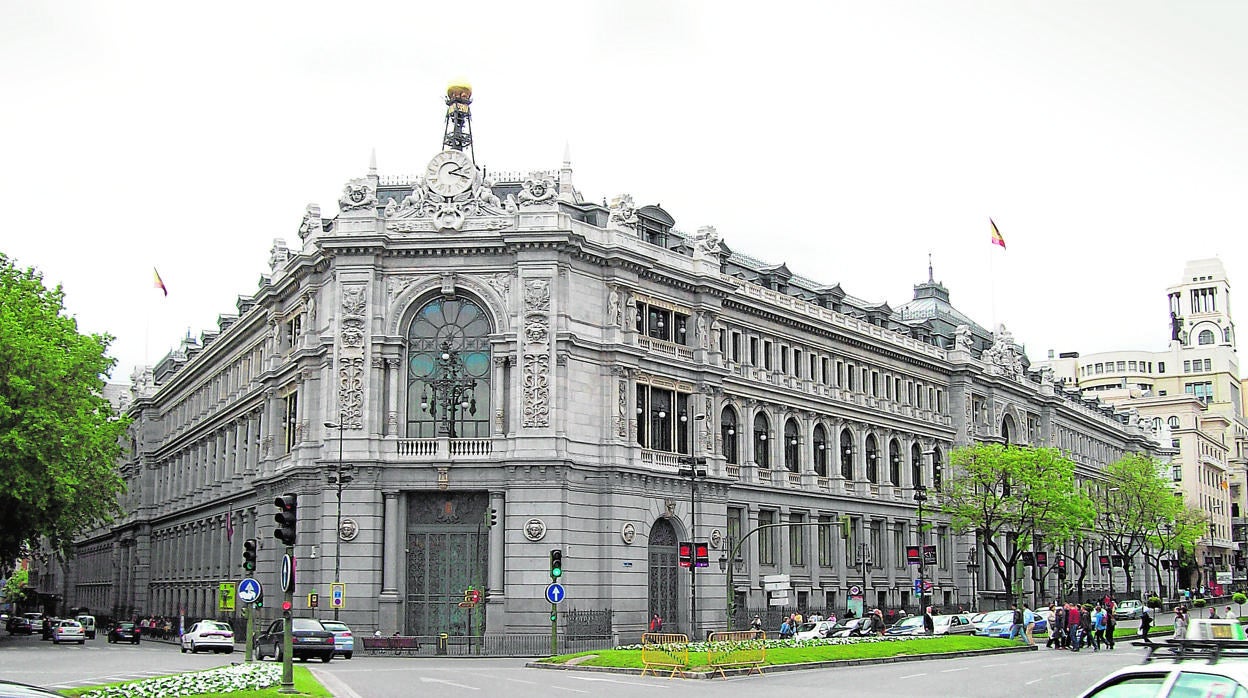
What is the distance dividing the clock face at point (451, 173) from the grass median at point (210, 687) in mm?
30670

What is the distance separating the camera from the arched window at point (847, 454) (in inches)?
3095

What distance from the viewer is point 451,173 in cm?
5897

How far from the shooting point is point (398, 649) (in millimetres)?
51031

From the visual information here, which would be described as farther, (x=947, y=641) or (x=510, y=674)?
(x=947, y=641)

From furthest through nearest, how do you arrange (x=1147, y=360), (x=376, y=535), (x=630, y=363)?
(x=1147, y=360) → (x=630, y=363) → (x=376, y=535)

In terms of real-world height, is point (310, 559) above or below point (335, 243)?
below

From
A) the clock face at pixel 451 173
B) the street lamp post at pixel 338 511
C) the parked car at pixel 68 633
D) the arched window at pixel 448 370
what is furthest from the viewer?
the parked car at pixel 68 633

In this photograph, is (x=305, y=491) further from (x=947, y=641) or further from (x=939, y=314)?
(x=939, y=314)

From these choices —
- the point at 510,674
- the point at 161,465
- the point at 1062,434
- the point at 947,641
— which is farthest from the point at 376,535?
the point at 1062,434

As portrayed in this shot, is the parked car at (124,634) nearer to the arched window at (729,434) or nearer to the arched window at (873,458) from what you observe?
the arched window at (729,434)

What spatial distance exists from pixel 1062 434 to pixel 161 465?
71.4m

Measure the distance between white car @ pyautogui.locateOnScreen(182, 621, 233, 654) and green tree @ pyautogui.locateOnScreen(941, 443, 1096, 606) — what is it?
144 feet

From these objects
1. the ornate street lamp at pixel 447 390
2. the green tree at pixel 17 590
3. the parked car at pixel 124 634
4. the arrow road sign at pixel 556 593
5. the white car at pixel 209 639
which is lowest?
the green tree at pixel 17 590

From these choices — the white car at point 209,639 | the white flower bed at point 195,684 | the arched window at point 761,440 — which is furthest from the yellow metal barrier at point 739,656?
the arched window at point 761,440
